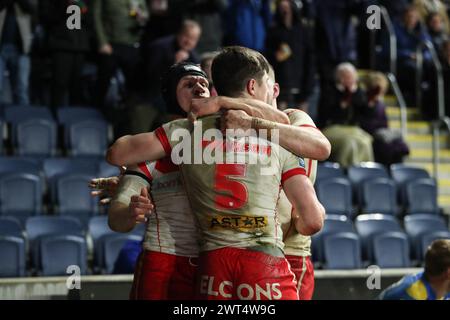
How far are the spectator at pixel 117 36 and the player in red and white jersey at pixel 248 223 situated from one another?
7404 mm

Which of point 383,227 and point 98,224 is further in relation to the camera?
point 383,227

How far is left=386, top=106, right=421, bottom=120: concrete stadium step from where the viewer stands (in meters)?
13.1

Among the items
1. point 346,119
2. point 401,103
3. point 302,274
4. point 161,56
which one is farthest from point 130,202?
point 401,103

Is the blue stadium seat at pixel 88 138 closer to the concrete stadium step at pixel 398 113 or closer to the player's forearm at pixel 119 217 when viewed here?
the concrete stadium step at pixel 398 113

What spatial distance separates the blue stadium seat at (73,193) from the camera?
936 cm

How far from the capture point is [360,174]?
10625 millimetres

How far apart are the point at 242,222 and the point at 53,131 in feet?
22.1

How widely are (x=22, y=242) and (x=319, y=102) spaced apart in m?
4.63

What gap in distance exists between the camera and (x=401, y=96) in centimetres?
1326

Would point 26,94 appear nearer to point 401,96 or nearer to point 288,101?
point 288,101

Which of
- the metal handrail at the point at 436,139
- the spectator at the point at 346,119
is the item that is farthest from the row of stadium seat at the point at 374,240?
the metal handrail at the point at 436,139
